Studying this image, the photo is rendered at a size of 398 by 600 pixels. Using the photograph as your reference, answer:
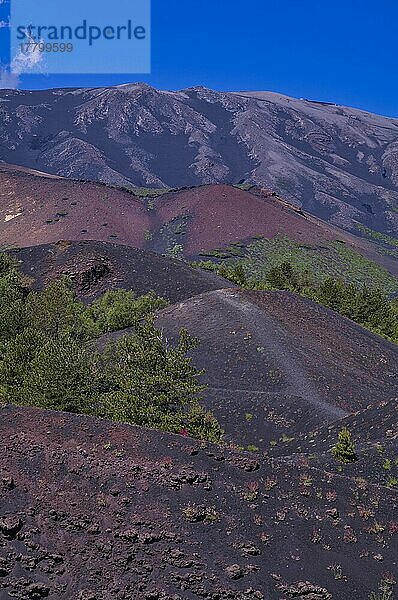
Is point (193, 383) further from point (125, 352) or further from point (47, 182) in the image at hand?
point (47, 182)

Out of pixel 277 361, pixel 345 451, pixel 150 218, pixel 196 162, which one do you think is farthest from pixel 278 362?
pixel 196 162

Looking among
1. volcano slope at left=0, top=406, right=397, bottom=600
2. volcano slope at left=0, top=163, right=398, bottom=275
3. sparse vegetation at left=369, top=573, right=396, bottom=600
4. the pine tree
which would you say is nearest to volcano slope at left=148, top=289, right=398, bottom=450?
the pine tree

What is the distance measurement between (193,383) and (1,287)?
29471 mm

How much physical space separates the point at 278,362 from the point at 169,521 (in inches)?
893

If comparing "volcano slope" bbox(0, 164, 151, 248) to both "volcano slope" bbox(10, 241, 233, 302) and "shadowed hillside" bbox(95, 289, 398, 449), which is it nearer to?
"volcano slope" bbox(10, 241, 233, 302)

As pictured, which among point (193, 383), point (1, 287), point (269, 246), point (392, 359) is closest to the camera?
point (193, 383)

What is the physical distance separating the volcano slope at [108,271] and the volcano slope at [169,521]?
36.6 metres

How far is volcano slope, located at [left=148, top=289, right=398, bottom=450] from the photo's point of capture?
34031mm

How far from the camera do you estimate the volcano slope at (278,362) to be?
3403cm

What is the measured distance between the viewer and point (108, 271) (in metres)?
61.7

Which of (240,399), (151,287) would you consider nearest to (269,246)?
(151,287)

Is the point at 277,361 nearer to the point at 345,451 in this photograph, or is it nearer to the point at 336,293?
the point at 345,451

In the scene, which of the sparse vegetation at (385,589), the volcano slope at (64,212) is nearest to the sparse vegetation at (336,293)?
the volcano slope at (64,212)

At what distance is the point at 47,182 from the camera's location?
346ft
